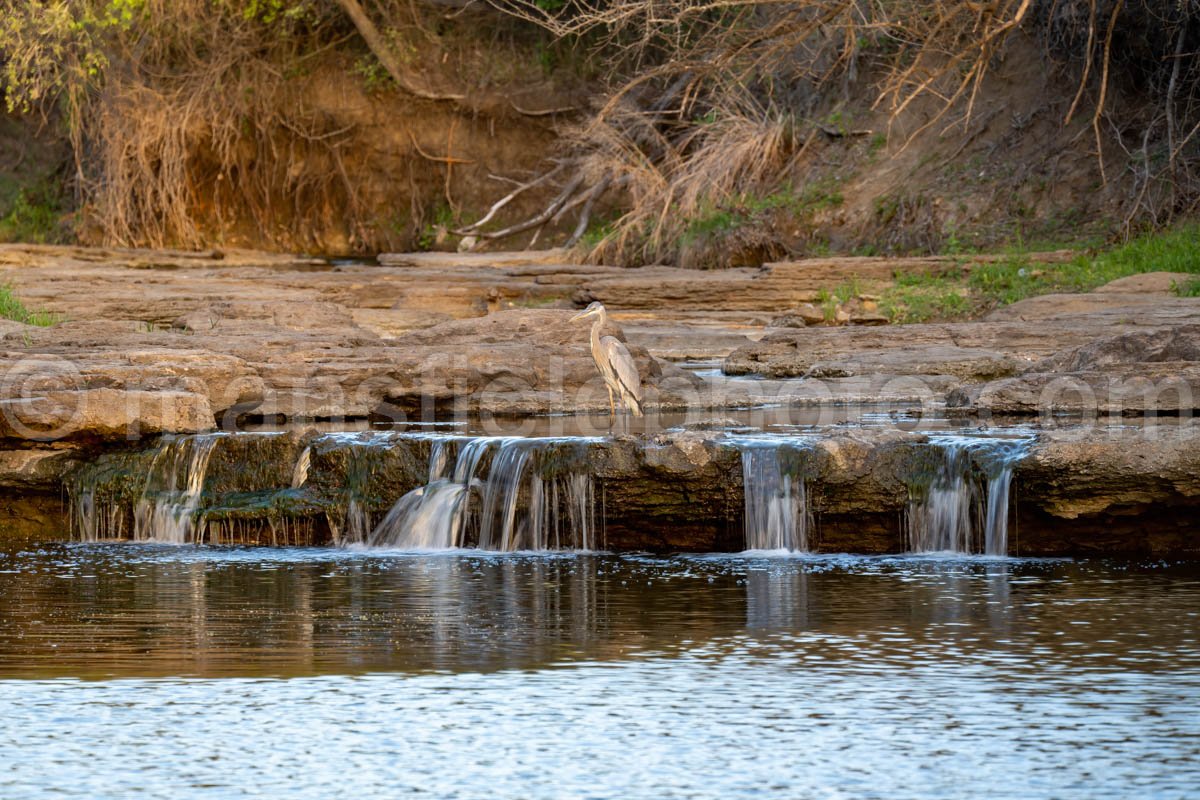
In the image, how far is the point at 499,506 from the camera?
9.08 m

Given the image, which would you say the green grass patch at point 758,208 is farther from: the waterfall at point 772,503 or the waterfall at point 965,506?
the waterfall at point 965,506

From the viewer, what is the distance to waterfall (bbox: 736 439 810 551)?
28.5 feet

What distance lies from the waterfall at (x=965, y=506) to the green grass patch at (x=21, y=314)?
860cm

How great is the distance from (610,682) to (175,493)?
16.0ft

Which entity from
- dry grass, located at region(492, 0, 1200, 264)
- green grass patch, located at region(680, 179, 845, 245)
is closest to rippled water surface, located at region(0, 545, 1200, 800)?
dry grass, located at region(492, 0, 1200, 264)

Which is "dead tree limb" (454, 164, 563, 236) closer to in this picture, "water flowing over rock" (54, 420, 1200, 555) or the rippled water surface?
"water flowing over rock" (54, 420, 1200, 555)

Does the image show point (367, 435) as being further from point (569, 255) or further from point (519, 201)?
point (519, 201)

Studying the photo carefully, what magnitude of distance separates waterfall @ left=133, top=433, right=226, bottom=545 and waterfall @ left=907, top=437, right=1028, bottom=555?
397 centimetres

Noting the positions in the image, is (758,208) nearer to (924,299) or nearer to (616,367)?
(924,299)

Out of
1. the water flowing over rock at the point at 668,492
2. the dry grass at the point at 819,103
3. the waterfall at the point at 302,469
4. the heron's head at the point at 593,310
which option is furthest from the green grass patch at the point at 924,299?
the waterfall at the point at 302,469

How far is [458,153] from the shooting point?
27812mm

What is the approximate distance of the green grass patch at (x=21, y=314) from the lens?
14500mm

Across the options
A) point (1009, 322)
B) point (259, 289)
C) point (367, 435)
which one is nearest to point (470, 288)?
point (259, 289)

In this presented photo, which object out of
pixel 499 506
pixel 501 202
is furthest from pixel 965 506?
pixel 501 202
